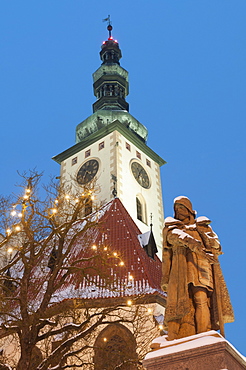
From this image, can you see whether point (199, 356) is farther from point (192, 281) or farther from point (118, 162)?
point (118, 162)

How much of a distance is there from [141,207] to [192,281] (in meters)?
22.5

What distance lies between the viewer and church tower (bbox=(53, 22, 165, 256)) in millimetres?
27105

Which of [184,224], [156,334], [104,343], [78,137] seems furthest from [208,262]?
[78,137]

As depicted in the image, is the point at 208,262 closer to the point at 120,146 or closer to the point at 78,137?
the point at 120,146

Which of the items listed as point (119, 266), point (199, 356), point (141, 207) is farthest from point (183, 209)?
point (141, 207)

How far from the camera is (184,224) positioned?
651 cm

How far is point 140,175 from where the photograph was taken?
96.9 feet

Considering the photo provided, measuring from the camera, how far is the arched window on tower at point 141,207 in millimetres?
27648

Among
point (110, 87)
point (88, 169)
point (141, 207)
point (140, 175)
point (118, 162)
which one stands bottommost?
point (141, 207)

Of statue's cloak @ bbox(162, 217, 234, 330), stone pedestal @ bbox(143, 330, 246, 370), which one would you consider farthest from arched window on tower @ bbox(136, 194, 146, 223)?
stone pedestal @ bbox(143, 330, 246, 370)

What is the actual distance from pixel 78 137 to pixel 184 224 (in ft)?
90.8

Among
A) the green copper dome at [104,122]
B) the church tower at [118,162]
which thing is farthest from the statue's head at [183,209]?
the green copper dome at [104,122]

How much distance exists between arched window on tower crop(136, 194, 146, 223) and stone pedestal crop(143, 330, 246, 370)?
22.2 m

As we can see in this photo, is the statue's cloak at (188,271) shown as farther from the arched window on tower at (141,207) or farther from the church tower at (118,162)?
the arched window on tower at (141,207)
